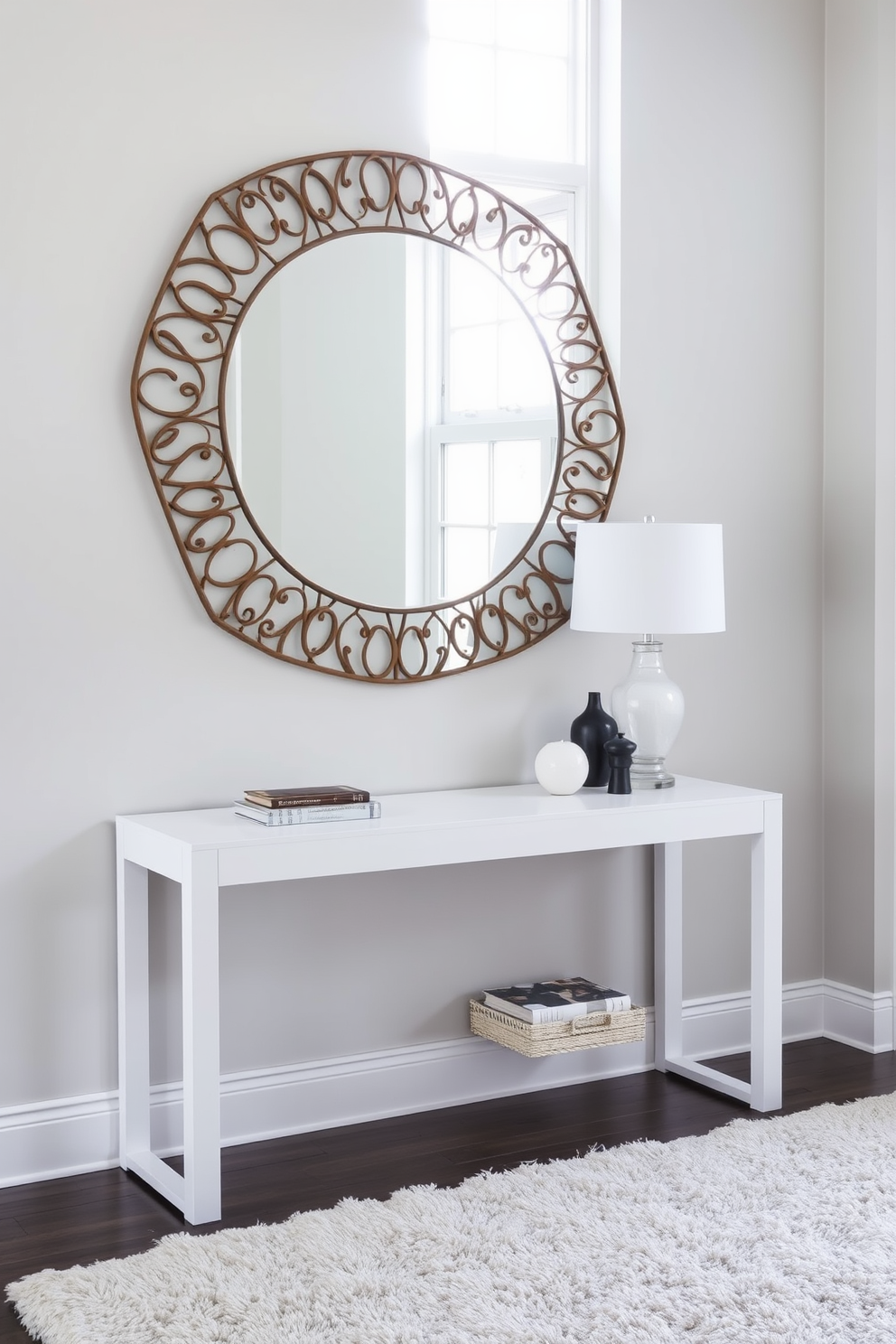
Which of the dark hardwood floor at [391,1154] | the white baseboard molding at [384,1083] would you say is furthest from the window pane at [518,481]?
the dark hardwood floor at [391,1154]

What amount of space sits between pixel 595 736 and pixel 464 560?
52 cm

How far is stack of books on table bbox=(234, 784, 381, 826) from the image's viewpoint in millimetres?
2674

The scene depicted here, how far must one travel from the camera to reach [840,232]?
369 centimetres

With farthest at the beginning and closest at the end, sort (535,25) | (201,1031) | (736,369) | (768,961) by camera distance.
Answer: (736,369) < (535,25) < (768,961) < (201,1031)

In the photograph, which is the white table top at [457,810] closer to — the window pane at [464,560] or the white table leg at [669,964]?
the white table leg at [669,964]

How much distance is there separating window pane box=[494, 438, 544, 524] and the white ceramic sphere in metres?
0.57

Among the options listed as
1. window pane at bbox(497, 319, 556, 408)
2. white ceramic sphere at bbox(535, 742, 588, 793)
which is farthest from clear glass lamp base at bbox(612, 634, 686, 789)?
window pane at bbox(497, 319, 556, 408)

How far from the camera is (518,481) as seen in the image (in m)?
3.28

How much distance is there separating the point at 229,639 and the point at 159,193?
941 mm

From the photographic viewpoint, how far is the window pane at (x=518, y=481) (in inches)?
128

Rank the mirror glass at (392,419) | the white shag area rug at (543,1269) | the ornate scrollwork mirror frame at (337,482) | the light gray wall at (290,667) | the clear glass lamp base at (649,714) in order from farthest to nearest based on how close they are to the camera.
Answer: the clear glass lamp base at (649,714), the mirror glass at (392,419), the ornate scrollwork mirror frame at (337,482), the light gray wall at (290,667), the white shag area rug at (543,1269)

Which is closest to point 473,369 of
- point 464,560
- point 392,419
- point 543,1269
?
point 392,419

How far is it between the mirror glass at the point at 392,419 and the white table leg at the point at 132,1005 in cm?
78

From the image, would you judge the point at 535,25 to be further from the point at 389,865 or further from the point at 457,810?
the point at 389,865
